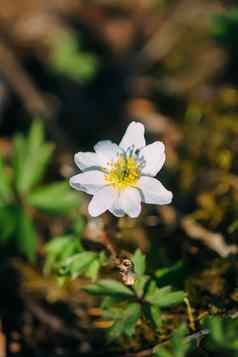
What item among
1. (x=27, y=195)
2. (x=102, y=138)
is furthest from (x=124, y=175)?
(x=102, y=138)

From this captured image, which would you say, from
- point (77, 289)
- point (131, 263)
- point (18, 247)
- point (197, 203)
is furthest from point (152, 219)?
point (131, 263)

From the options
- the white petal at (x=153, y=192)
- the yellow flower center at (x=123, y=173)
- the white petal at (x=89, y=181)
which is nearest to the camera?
the white petal at (x=153, y=192)

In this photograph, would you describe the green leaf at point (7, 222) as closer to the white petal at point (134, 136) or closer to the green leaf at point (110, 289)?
the green leaf at point (110, 289)

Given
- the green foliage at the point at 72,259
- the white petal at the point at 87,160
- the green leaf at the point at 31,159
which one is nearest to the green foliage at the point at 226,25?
the green leaf at the point at 31,159

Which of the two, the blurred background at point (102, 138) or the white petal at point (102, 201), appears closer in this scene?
the white petal at point (102, 201)

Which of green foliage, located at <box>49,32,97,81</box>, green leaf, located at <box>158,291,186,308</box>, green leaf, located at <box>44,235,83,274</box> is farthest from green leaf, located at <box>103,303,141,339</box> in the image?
green foliage, located at <box>49,32,97,81</box>

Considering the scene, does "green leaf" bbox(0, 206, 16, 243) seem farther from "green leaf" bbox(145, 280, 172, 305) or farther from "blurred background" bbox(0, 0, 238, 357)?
"green leaf" bbox(145, 280, 172, 305)
